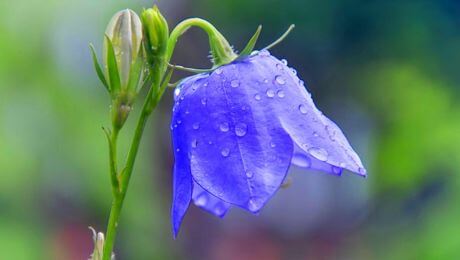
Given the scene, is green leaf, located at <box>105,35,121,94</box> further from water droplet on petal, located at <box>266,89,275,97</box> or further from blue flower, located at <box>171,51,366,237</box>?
water droplet on petal, located at <box>266,89,275,97</box>

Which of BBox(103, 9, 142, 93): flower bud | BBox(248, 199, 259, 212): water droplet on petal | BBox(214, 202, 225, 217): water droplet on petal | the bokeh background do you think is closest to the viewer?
BBox(248, 199, 259, 212): water droplet on petal

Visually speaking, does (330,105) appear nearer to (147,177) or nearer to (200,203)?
(147,177)

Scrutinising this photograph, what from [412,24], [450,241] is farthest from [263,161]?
[412,24]

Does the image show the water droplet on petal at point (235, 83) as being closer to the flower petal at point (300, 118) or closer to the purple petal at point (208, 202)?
the flower petal at point (300, 118)

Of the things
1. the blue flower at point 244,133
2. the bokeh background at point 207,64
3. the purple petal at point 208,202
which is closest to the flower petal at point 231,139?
the blue flower at point 244,133

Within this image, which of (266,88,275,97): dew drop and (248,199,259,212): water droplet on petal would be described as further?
(266,88,275,97): dew drop

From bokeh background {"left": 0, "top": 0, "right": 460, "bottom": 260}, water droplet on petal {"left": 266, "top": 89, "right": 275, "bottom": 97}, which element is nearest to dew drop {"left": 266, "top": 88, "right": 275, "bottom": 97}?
water droplet on petal {"left": 266, "top": 89, "right": 275, "bottom": 97}
